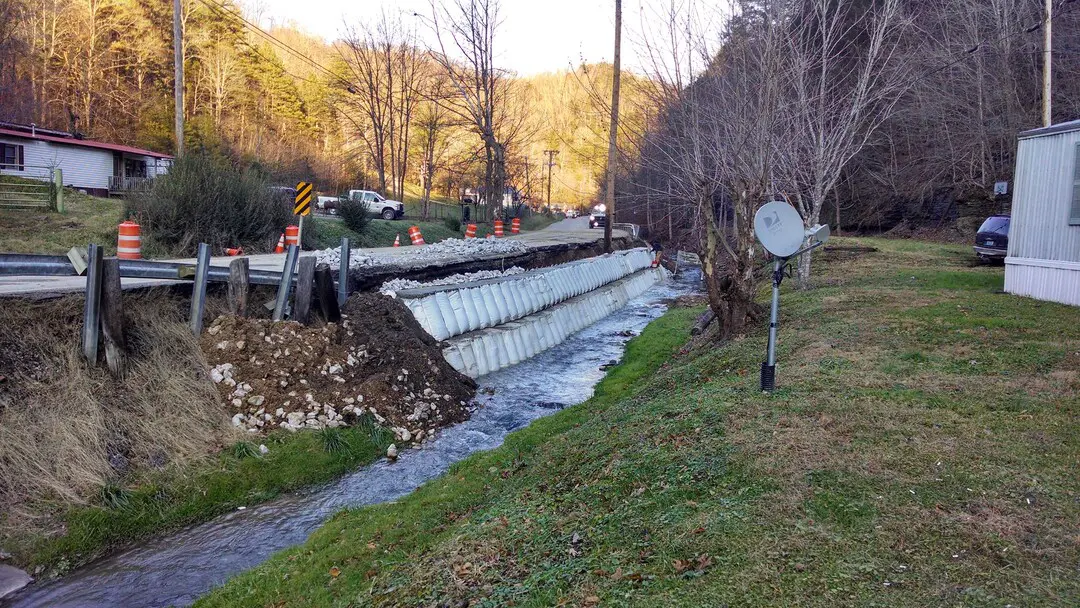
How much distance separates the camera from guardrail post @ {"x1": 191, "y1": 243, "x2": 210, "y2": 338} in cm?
1003

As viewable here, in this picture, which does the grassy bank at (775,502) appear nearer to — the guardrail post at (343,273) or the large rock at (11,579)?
the large rock at (11,579)

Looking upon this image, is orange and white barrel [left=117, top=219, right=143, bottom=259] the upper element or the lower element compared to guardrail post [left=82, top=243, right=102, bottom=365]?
upper

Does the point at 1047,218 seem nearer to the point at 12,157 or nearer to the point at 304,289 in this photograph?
the point at 304,289

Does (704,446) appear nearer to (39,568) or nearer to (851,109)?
(39,568)

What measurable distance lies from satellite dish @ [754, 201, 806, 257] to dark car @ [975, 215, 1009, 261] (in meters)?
15.3

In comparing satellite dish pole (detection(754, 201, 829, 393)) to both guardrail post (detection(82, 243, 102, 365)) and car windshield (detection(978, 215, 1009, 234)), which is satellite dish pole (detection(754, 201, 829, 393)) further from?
car windshield (detection(978, 215, 1009, 234))

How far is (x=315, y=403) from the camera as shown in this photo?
9.78m

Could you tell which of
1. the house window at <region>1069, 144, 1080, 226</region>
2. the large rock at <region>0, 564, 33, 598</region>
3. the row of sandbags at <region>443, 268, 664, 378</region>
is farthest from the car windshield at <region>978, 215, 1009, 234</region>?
the large rock at <region>0, 564, 33, 598</region>

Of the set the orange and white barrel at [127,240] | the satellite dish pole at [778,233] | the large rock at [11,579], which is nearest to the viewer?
the large rock at [11,579]

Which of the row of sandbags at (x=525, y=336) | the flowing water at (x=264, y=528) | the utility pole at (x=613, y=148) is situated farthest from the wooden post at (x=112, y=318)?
the utility pole at (x=613, y=148)

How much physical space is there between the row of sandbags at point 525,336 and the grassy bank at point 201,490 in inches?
142

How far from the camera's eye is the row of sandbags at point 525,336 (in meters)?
13.2

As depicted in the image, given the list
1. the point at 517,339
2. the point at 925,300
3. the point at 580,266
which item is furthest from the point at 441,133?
the point at 925,300

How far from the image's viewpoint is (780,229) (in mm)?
7469
